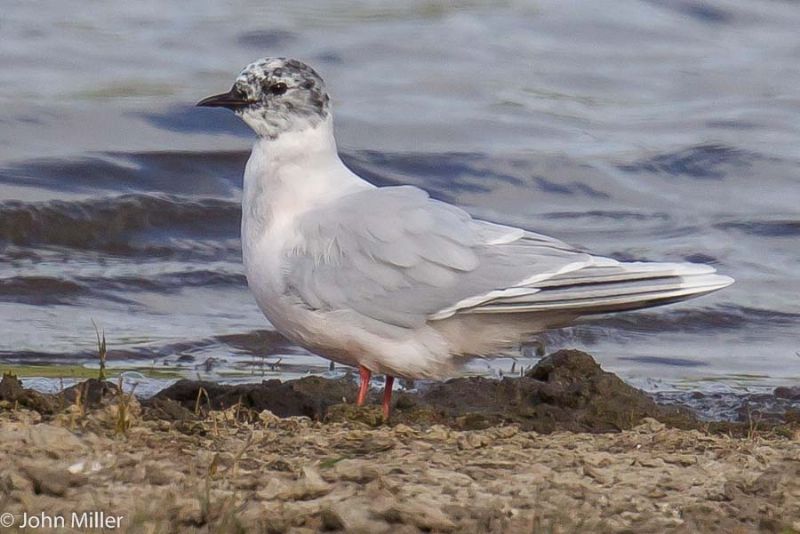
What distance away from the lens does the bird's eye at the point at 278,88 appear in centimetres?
681

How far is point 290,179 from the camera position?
6.57 metres

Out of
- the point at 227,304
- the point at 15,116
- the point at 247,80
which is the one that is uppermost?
the point at 247,80

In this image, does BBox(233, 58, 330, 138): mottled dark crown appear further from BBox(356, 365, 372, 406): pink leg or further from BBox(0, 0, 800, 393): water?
BBox(0, 0, 800, 393): water

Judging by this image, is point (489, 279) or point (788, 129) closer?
point (489, 279)

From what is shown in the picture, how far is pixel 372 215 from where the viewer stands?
6.24 m

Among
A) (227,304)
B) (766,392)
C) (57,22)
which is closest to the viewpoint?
(766,392)

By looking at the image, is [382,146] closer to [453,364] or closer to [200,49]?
[200,49]

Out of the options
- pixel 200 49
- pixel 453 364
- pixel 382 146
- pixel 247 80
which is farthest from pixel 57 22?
pixel 453 364

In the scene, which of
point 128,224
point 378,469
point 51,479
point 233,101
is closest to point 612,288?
point 378,469

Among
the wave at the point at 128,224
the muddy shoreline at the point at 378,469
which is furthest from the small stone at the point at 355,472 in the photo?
the wave at the point at 128,224

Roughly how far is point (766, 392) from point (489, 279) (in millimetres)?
3024

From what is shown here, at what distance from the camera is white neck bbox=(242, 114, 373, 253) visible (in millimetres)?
6453

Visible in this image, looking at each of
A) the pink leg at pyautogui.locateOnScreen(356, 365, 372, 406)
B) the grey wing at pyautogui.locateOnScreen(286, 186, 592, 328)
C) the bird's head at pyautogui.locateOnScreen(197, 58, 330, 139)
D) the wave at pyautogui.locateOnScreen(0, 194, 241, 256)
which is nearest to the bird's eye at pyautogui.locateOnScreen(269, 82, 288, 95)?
the bird's head at pyautogui.locateOnScreen(197, 58, 330, 139)

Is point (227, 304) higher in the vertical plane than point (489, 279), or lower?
lower
